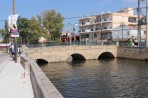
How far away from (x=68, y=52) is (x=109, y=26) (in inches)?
1824

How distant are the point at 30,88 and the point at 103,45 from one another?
55401mm

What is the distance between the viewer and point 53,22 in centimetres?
8781

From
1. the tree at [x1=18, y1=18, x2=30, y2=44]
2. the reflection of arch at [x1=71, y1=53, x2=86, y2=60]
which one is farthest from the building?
the reflection of arch at [x1=71, y1=53, x2=86, y2=60]

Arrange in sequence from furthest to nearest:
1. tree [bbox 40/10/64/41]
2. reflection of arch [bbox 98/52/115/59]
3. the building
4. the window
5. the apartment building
Result: the window < the building < the apartment building < tree [bbox 40/10/64/41] < reflection of arch [bbox 98/52/115/59]

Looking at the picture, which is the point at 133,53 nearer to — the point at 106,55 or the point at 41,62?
the point at 106,55

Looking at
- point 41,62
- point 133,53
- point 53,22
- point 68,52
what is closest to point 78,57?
point 68,52

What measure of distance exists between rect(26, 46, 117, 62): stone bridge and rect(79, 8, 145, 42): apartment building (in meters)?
23.7

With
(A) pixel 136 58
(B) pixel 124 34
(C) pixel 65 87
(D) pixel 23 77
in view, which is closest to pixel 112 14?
(B) pixel 124 34

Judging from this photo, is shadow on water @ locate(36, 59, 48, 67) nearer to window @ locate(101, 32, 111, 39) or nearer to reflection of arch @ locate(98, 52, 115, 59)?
reflection of arch @ locate(98, 52, 115, 59)

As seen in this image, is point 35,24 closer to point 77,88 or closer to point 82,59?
point 82,59

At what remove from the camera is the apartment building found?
96125 mm

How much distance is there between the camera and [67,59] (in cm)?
6094

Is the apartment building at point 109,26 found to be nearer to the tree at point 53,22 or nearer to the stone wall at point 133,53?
the tree at point 53,22

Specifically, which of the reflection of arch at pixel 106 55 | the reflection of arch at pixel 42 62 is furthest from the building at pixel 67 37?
the reflection of arch at pixel 42 62
